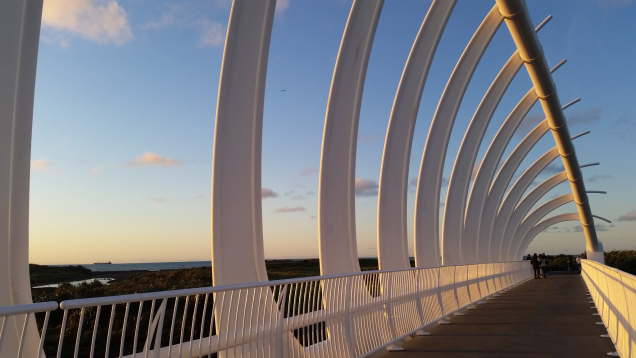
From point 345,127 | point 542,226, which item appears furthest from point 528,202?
point 345,127

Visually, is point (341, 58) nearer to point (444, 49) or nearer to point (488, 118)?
point (444, 49)

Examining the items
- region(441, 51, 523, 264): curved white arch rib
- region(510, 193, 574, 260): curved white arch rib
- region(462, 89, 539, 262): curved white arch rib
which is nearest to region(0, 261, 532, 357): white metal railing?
region(441, 51, 523, 264): curved white arch rib

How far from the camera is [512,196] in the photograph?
4447 centimetres

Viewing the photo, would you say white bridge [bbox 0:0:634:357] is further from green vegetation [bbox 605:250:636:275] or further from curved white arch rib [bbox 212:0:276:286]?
green vegetation [bbox 605:250:636:275]

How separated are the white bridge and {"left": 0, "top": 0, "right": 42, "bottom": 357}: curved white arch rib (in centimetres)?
1

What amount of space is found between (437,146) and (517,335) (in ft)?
36.5

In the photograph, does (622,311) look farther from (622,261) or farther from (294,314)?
(622,261)

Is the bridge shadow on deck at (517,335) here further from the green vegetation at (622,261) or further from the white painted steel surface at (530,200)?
the green vegetation at (622,261)

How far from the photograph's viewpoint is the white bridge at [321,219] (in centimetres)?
562

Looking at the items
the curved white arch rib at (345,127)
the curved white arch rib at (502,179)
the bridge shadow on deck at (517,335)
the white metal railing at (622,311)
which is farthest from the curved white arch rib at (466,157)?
the white metal railing at (622,311)

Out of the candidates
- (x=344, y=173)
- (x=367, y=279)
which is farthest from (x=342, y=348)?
(x=344, y=173)

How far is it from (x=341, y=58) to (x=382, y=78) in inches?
321

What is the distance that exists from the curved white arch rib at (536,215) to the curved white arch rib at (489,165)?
24.5 metres

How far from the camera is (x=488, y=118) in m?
25.8
